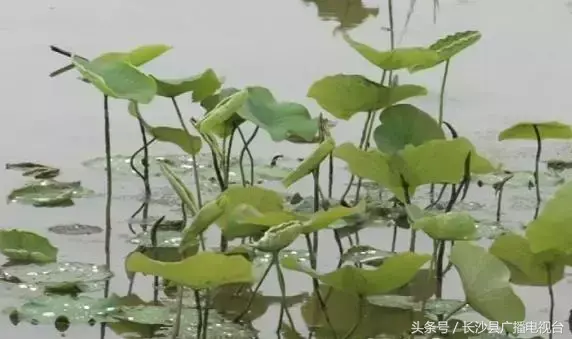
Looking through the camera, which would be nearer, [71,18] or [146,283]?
[146,283]

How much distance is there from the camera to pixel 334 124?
1.59 m

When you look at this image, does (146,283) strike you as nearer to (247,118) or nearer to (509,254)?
(247,118)

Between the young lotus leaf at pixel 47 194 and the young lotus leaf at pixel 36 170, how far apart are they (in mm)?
37

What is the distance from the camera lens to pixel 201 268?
2.59 feet

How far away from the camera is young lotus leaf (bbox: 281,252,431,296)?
2.83ft

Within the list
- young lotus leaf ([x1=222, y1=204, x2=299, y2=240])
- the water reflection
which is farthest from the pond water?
young lotus leaf ([x1=222, y1=204, x2=299, y2=240])

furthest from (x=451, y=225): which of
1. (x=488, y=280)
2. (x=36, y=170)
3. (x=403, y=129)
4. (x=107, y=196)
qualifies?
(x=36, y=170)

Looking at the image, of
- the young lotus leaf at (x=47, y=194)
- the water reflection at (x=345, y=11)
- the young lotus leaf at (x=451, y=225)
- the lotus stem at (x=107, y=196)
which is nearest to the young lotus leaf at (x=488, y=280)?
the young lotus leaf at (x=451, y=225)

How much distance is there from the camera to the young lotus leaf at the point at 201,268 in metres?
0.78

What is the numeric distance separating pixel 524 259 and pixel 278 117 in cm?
33

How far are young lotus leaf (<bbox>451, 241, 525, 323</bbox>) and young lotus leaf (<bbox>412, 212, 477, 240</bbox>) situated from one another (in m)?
0.03

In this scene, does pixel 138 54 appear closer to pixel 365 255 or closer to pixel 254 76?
pixel 365 255

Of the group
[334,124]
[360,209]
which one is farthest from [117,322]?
[334,124]

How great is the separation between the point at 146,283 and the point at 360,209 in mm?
274
